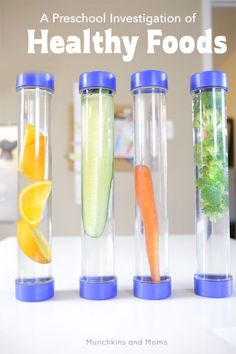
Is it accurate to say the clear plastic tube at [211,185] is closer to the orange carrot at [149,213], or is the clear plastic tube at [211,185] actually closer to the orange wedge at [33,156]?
the orange carrot at [149,213]

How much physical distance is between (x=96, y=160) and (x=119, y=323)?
24cm

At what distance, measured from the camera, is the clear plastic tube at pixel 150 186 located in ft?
2.00

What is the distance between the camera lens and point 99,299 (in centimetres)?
61

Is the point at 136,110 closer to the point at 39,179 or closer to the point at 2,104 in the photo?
the point at 39,179

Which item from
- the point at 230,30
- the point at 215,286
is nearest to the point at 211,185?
the point at 215,286

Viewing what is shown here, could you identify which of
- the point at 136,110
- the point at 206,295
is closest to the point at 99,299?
the point at 206,295

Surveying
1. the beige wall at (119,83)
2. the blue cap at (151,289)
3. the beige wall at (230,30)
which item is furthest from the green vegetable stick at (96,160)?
the beige wall at (230,30)

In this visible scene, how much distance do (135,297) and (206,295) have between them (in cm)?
12

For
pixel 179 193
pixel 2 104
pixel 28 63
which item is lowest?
pixel 179 193

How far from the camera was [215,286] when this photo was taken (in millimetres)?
620

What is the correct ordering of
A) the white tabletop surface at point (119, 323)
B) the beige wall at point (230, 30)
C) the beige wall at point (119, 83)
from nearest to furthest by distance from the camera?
the white tabletop surface at point (119, 323)
the beige wall at point (119, 83)
the beige wall at point (230, 30)

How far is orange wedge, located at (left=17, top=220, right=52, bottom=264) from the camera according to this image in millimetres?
603

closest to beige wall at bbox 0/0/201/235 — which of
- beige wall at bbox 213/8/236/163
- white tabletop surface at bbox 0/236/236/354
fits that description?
beige wall at bbox 213/8/236/163

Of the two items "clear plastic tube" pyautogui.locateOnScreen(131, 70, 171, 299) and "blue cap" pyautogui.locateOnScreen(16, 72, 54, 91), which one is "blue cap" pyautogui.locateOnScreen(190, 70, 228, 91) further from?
"blue cap" pyautogui.locateOnScreen(16, 72, 54, 91)
